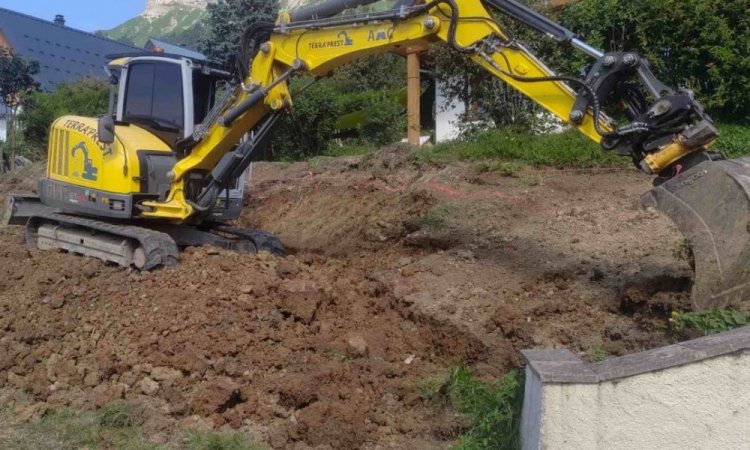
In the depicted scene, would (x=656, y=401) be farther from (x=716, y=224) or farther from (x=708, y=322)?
(x=716, y=224)

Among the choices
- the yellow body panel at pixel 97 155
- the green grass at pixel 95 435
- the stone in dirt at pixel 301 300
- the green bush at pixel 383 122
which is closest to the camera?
the green grass at pixel 95 435

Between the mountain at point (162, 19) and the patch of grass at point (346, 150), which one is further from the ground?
the mountain at point (162, 19)

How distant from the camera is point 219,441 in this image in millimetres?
5508

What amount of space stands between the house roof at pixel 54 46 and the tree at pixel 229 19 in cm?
1163

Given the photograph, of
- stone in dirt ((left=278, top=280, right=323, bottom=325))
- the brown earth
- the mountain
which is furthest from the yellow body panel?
the mountain

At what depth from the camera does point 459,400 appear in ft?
19.6

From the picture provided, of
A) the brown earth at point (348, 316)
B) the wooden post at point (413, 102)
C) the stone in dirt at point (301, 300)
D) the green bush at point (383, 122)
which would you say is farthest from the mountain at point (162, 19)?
the stone in dirt at point (301, 300)

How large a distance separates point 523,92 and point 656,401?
348 centimetres

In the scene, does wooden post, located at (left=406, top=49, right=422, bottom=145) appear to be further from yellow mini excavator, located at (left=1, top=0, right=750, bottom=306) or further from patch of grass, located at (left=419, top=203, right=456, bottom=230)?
yellow mini excavator, located at (left=1, top=0, right=750, bottom=306)

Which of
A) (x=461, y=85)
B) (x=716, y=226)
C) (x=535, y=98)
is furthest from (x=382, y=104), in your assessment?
(x=716, y=226)

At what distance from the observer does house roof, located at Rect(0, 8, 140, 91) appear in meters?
35.6

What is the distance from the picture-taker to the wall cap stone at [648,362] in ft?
12.1

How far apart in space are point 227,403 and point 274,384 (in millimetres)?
395

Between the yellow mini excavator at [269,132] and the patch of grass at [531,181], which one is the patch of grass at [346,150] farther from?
the yellow mini excavator at [269,132]
